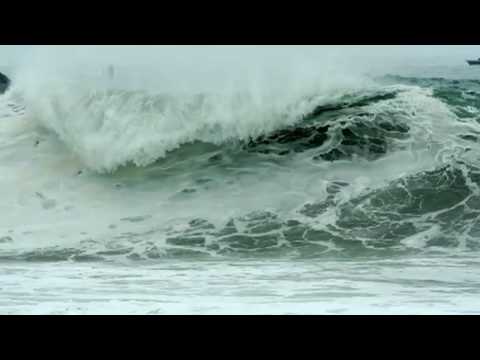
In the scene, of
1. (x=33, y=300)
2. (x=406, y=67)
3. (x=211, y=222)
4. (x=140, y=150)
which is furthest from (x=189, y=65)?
(x=33, y=300)

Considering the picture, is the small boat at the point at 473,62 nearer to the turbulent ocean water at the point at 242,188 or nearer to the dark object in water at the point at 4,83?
the turbulent ocean water at the point at 242,188

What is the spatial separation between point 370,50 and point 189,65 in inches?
66.5

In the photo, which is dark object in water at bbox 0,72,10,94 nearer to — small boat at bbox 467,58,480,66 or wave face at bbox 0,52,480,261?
wave face at bbox 0,52,480,261

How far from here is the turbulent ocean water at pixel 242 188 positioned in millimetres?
6059

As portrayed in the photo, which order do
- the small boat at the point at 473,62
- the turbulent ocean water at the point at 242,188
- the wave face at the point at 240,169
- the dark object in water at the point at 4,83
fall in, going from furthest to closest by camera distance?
the dark object in water at the point at 4,83
the small boat at the point at 473,62
the wave face at the point at 240,169
the turbulent ocean water at the point at 242,188

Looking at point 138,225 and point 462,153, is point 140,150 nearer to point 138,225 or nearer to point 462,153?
point 138,225

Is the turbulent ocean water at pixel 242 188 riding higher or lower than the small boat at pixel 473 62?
lower

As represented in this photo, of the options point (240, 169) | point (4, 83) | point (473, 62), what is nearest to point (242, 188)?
point (240, 169)

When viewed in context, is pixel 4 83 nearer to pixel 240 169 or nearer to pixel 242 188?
pixel 240 169

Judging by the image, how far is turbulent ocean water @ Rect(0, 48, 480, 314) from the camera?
606cm

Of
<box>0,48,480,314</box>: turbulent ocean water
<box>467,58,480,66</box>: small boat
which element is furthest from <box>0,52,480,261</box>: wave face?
<box>467,58,480,66</box>: small boat

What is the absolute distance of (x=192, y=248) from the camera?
646cm

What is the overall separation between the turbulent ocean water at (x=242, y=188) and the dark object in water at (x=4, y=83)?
69mm

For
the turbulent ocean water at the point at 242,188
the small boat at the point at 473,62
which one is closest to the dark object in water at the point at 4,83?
the turbulent ocean water at the point at 242,188
